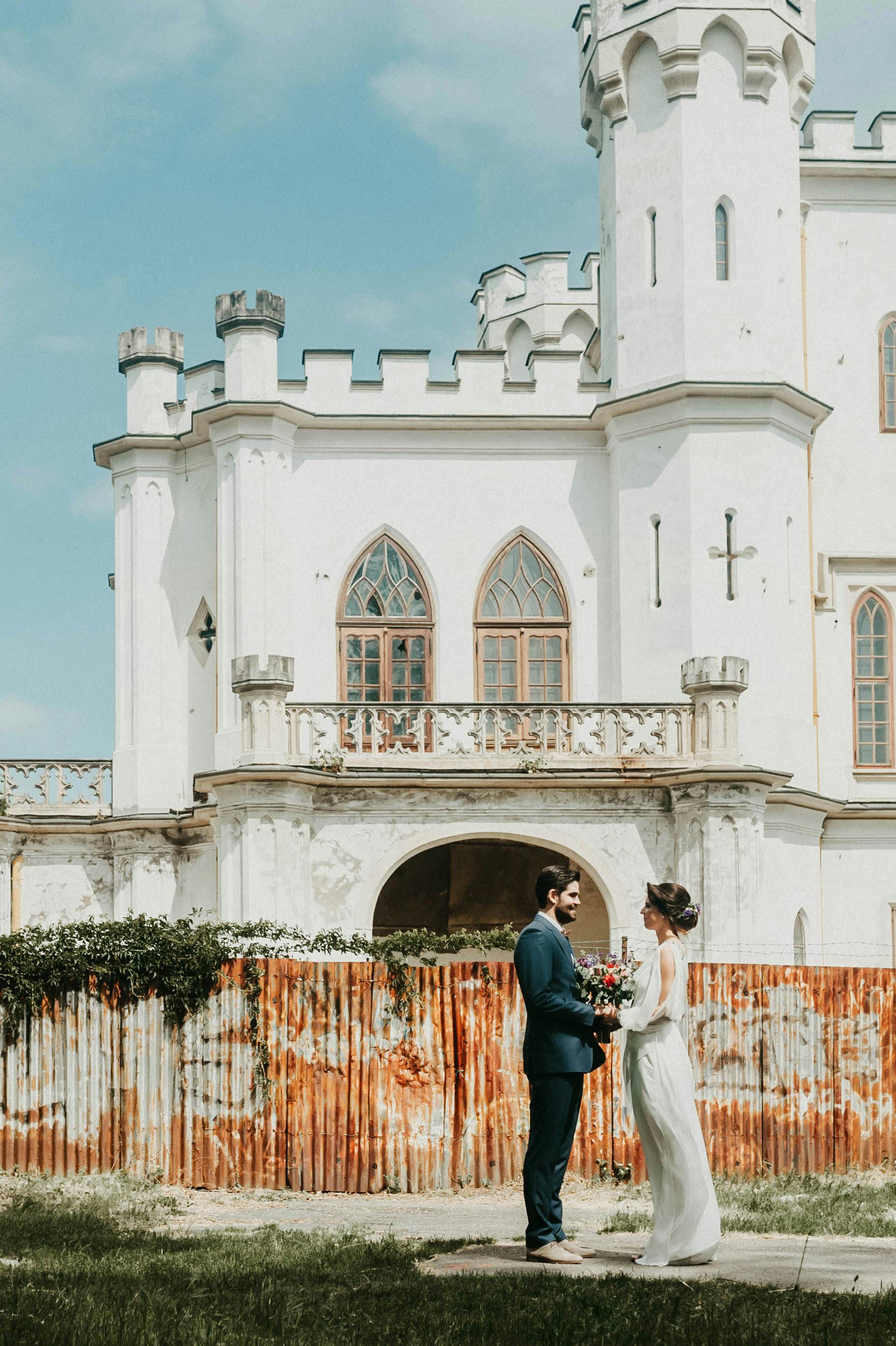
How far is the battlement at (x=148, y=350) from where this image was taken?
27969 mm

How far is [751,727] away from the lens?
24906 mm

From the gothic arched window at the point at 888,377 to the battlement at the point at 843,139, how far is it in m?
2.51

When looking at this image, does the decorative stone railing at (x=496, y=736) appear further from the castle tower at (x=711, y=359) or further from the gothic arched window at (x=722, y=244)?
the gothic arched window at (x=722, y=244)

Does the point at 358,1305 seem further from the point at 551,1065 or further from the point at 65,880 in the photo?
the point at 65,880

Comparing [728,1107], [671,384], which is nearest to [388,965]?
[728,1107]

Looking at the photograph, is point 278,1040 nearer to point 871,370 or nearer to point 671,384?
point 671,384

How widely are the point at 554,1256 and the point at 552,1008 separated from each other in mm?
1239

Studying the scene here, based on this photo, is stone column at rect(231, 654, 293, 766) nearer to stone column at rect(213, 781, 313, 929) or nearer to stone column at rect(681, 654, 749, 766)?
stone column at rect(213, 781, 313, 929)

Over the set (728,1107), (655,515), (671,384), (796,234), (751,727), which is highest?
(796,234)

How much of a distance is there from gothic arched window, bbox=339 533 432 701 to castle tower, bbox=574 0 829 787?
2821 millimetres

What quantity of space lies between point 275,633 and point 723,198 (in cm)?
881

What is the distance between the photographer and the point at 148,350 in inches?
1107

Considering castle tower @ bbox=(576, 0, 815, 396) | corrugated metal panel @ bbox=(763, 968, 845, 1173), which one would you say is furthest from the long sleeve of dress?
castle tower @ bbox=(576, 0, 815, 396)

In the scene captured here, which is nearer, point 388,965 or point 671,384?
point 388,965
